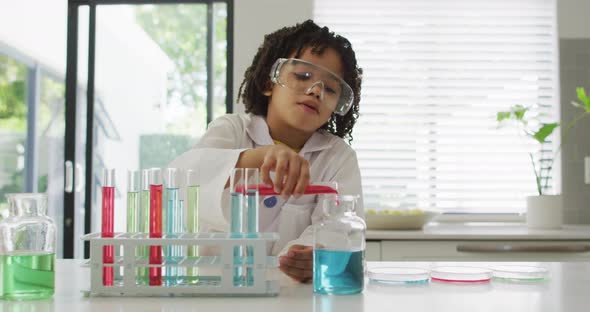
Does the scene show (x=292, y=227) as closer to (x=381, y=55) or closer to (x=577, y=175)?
(x=381, y=55)

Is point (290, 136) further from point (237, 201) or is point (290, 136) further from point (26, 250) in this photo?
point (26, 250)

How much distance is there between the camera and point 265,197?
1.22 meters

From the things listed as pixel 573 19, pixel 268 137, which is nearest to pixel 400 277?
pixel 268 137

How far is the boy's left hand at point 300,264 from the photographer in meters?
1.04

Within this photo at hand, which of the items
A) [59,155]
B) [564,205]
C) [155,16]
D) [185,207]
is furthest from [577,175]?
[59,155]

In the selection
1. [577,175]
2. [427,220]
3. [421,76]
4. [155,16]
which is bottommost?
[427,220]

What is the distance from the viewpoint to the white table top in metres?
0.83

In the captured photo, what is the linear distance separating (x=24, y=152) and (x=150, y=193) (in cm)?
423

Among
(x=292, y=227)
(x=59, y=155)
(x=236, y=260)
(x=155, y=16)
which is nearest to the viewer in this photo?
(x=236, y=260)

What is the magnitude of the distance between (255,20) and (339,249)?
7.43ft

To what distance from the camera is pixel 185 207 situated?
974 millimetres

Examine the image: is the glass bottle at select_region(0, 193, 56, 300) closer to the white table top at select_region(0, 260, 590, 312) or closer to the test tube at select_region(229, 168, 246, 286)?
the white table top at select_region(0, 260, 590, 312)

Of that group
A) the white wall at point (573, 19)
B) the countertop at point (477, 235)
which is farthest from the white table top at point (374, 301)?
the white wall at point (573, 19)

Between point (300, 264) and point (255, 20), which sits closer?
point (300, 264)
